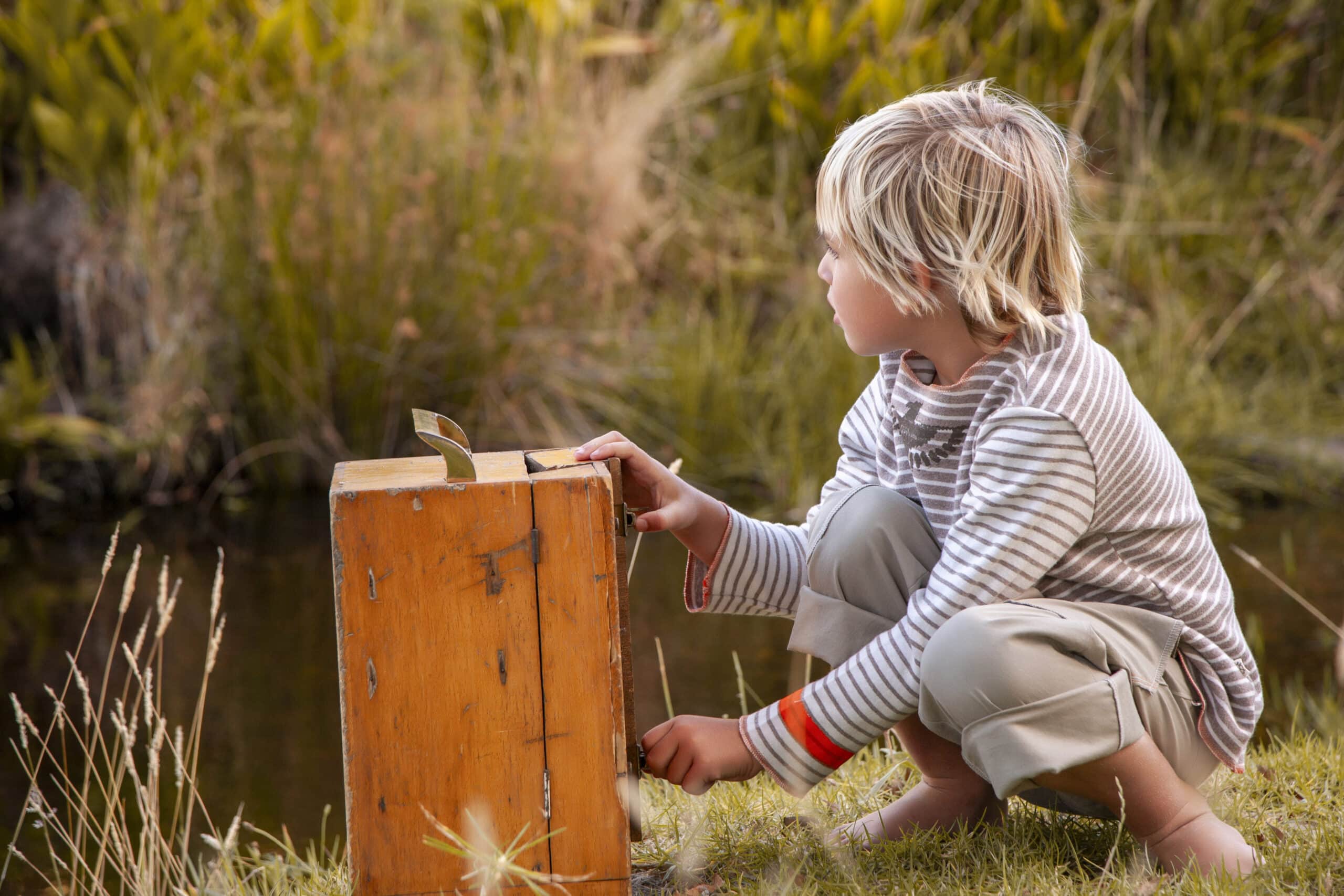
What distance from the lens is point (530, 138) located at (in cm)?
420

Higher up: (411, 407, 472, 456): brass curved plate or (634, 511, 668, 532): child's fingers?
(411, 407, 472, 456): brass curved plate

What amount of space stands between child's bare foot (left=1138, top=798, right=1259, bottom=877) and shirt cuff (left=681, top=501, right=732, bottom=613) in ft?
1.88

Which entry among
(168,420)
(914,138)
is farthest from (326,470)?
(914,138)

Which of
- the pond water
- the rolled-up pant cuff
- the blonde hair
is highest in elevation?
the blonde hair

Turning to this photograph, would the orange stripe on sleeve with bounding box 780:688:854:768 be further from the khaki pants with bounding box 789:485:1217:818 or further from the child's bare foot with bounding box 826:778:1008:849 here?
A: the child's bare foot with bounding box 826:778:1008:849

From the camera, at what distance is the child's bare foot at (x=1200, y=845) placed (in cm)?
137

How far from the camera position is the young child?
4.38 ft

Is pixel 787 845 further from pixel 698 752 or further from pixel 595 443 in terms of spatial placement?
pixel 595 443

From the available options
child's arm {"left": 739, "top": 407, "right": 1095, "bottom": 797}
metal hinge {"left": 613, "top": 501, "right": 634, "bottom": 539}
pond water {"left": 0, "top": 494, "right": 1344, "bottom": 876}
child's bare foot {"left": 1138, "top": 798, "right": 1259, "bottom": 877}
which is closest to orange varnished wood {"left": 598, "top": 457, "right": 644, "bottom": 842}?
metal hinge {"left": 613, "top": 501, "right": 634, "bottom": 539}

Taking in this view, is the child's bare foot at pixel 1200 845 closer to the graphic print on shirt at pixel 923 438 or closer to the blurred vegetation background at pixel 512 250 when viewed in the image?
the graphic print on shirt at pixel 923 438

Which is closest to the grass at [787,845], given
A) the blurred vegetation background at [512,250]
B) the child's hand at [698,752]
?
the child's hand at [698,752]

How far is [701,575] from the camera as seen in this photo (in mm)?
1679

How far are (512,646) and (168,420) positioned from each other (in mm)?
2834

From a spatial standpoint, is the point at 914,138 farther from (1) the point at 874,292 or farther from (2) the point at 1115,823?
(2) the point at 1115,823
